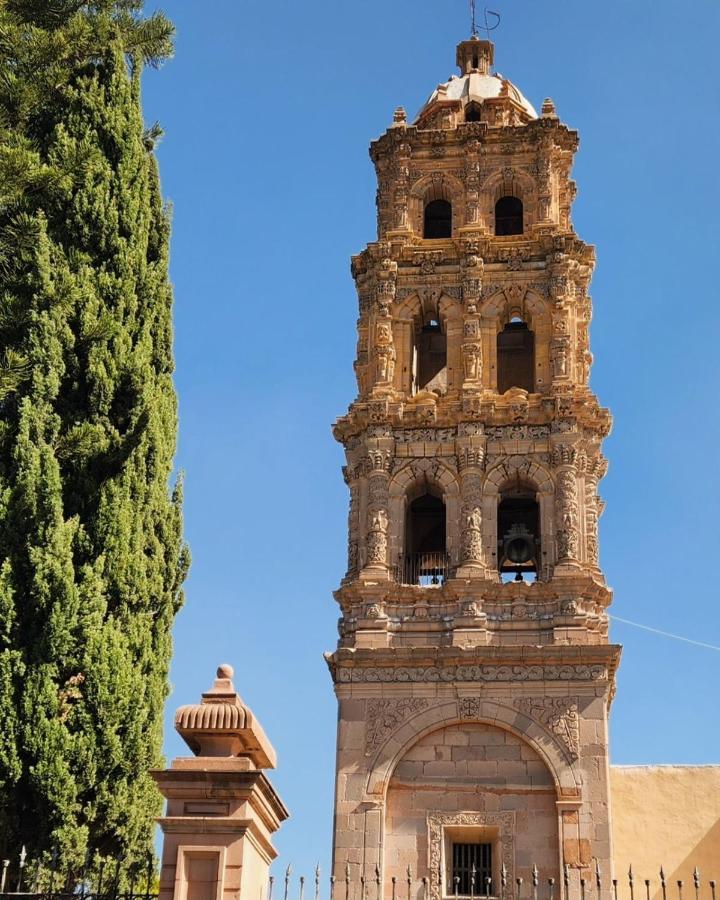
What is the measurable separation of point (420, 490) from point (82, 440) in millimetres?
12081

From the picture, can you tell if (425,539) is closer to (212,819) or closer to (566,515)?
(566,515)

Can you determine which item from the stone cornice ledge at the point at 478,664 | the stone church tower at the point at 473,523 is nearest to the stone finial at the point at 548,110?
the stone church tower at the point at 473,523

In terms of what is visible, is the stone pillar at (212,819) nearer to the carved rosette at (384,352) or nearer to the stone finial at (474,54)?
the carved rosette at (384,352)

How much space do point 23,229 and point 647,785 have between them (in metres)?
17.0

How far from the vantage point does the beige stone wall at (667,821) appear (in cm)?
2856

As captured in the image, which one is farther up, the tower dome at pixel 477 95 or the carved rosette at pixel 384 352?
the tower dome at pixel 477 95

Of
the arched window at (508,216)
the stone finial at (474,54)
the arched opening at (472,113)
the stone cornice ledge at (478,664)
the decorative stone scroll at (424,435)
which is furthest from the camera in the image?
the stone finial at (474,54)

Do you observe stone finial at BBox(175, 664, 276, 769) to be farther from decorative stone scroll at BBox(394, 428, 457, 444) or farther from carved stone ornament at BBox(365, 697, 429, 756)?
decorative stone scroll at BBox(394, 428, 457, 444)

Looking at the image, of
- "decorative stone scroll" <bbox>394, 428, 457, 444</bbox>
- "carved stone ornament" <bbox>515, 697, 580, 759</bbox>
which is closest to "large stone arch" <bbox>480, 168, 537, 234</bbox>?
"decorative stone scroll" <bbox>394, 428, 457, 444</bbox>

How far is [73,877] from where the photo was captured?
16.3 meters

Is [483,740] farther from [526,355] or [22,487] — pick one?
[22,487]

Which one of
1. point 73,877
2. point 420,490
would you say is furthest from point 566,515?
point 73,877

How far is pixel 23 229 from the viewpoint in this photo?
19.2 meters

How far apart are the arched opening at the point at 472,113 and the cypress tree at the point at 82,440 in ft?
42.8
